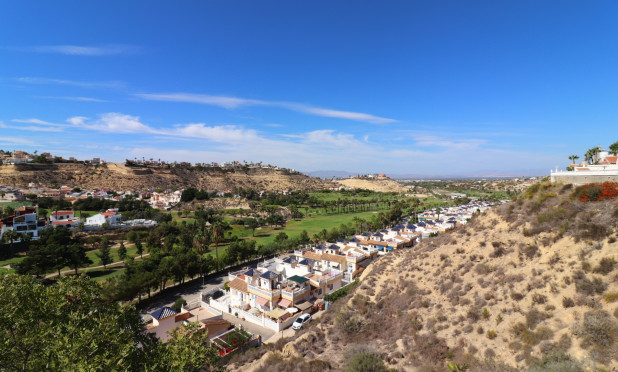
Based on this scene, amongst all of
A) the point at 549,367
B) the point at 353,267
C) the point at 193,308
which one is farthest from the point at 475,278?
the point at 193,308

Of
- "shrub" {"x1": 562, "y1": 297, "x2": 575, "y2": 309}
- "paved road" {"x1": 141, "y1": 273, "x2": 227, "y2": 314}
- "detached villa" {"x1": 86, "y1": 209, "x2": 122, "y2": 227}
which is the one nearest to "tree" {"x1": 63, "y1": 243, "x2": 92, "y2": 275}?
"paved road" {"x1": 141, "y1": 273, "x2": 227, "y2": 314}

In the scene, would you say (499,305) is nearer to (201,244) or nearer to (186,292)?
(186,292)

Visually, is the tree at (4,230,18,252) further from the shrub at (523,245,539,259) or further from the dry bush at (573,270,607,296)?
the dry bush at (573,270,607,296)

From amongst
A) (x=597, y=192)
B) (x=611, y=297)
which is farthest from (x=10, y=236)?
(x=597, y=192)

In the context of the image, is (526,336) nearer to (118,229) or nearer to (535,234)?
(535,234)

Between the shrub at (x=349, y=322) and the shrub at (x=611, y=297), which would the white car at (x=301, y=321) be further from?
the shrub at (x=611, y=297)

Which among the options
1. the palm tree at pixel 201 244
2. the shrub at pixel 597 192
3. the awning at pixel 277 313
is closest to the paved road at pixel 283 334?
the awning at pixel 277 313
